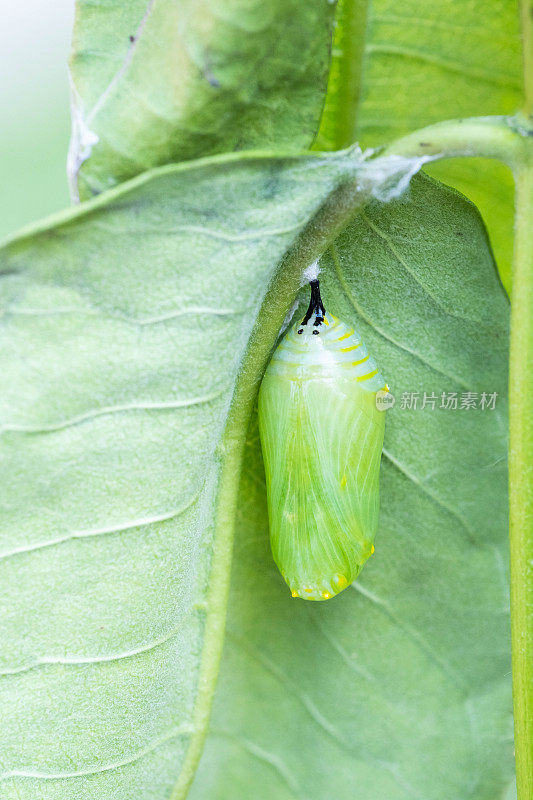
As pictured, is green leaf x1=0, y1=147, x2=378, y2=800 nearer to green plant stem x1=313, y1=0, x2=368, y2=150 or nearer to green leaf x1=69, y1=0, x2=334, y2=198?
green leaf x1=69, y1=0, x2=334, y2=198

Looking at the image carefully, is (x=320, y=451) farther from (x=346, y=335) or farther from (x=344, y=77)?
(x=344, y=77)

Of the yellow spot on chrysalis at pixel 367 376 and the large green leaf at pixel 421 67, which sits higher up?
the large green leaf at pixel 421 67

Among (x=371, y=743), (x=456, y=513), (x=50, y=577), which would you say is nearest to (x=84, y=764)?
(x=50, y=577)

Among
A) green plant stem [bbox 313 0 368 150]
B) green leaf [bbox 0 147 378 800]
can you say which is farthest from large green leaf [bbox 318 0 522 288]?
green leaf [bbox 0 147 378 800]

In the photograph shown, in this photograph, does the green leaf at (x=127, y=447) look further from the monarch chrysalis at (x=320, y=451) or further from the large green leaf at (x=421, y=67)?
the large green leaf at (x=421, y=67)

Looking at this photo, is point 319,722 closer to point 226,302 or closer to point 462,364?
point 462,364

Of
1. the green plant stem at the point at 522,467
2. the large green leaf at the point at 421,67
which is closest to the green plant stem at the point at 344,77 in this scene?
the large green leaf at the point at 421,67
